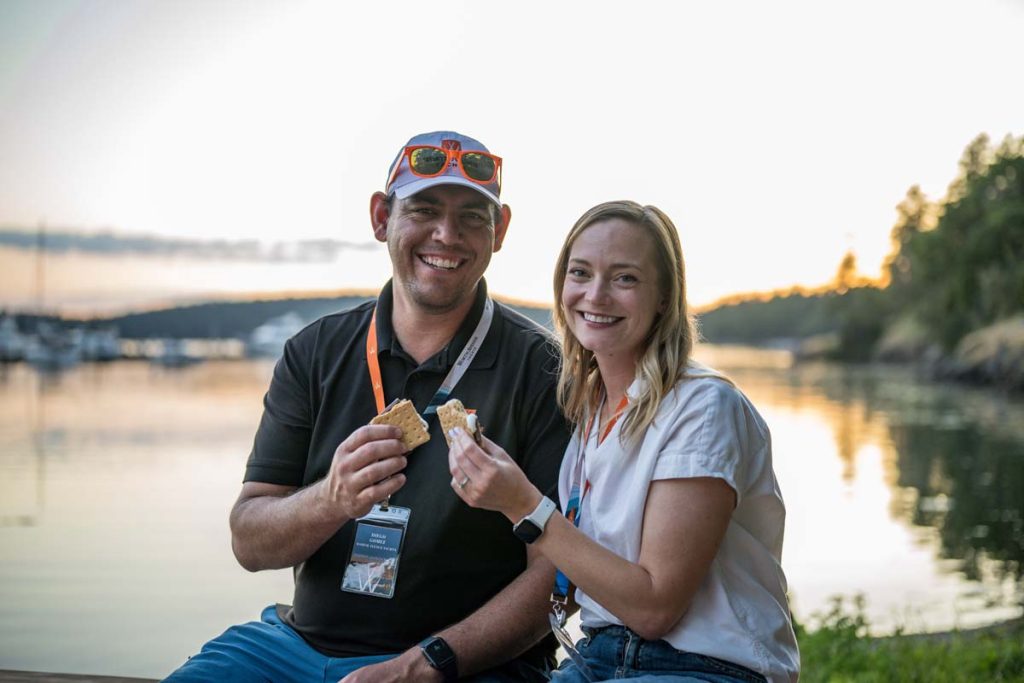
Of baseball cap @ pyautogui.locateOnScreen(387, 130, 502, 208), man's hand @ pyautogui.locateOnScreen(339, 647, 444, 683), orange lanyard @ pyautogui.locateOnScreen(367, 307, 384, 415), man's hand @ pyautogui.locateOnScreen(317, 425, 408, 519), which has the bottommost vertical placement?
man's hand @ pyautogui.locateOnScreen(339, 647, 444, 683)

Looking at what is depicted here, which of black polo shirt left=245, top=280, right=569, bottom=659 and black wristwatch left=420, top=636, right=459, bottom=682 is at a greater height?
black polo shirt left=245, top=280, right=569, bottom=659

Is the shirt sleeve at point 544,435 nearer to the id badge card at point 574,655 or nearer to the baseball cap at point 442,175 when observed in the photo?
the id badge card at point 574,655

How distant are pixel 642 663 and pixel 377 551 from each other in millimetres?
963

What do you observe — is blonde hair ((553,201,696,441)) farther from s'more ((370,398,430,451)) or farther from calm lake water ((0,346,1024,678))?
Result: s'more ((370,398,430,451))

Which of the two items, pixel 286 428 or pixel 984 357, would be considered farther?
pixel 984 357

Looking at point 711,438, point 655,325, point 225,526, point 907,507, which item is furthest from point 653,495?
point 225,526

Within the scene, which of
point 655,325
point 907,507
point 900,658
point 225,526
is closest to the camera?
point 655,325

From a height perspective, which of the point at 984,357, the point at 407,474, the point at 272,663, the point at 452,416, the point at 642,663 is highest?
the point at 452,416

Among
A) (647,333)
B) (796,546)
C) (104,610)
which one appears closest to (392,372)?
(647,333)

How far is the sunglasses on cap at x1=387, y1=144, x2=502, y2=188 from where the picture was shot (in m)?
3.36

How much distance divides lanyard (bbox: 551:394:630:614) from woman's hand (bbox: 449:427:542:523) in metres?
0.31

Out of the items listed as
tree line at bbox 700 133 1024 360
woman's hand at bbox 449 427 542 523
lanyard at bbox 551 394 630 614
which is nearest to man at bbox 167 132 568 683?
lanyard at bbox 551 394 630 614

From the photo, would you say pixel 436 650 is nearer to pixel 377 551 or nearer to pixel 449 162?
pixel 377 551

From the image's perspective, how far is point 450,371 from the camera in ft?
11.0
